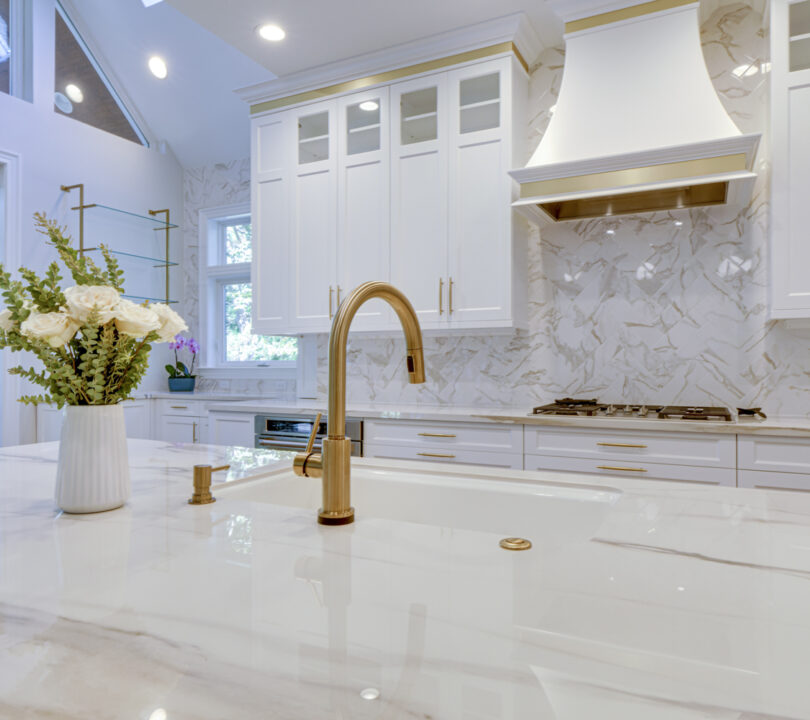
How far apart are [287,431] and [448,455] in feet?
3.07

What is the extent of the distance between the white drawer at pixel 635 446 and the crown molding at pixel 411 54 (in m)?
1.91

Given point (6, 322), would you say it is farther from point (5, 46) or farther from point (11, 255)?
point (5, 46)

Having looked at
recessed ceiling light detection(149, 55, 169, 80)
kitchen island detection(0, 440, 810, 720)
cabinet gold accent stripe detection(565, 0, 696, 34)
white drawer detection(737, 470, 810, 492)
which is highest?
recessed ceiling light detection(149, 55, 169, 80)

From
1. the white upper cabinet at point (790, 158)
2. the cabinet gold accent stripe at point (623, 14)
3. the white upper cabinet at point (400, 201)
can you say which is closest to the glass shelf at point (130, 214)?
the white upper cabinet at point (400, 201)

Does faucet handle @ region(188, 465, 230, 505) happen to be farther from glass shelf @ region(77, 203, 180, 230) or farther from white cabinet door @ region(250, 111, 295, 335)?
glass shelf @ region(77, 203, 180, 230)

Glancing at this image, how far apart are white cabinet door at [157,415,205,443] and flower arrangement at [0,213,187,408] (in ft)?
9.54

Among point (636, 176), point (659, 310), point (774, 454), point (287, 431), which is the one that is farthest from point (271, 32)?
point (774, 454)

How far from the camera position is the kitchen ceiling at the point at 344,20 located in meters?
2.73

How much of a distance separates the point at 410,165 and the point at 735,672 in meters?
2.95

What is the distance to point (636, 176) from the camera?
2.42m

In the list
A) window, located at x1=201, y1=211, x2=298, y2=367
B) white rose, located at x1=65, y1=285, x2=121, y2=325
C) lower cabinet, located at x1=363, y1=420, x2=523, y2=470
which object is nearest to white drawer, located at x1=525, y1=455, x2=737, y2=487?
lower cabinet, located at x1=363, y1=420, x2=523, y2=470

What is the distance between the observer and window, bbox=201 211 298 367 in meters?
4.50

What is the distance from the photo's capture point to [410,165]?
3125 mm

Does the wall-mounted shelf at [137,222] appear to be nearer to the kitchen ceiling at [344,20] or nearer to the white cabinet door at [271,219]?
the white cabinet door at [271,219]
